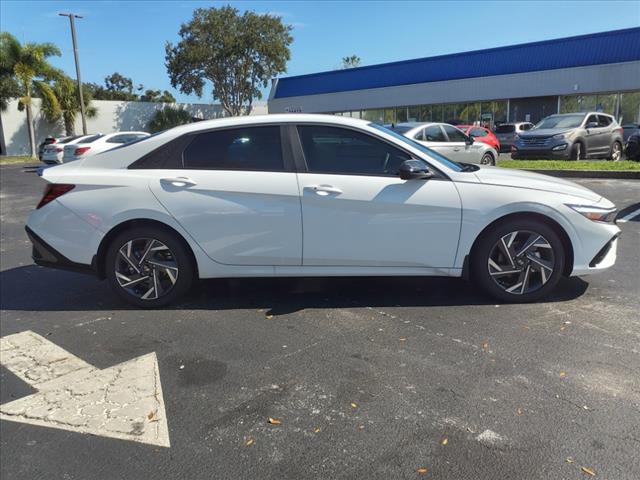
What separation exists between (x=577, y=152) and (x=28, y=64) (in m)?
29.7

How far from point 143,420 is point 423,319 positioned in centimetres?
222

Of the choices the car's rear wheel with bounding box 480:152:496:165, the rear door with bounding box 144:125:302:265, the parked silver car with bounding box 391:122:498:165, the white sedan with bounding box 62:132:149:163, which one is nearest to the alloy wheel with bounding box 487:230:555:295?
the rear door with bounding box 144:125:302:265

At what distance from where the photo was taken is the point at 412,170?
4.19 m

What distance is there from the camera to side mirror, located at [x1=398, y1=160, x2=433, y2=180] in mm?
4191

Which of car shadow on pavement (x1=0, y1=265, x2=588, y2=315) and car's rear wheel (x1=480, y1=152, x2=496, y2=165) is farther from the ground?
car's rear wheel (x1=480, y1=152, x2=496, y2=165)

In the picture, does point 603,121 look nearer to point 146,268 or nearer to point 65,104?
point 146,268

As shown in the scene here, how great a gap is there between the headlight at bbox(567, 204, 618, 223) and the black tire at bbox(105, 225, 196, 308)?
3256 mm

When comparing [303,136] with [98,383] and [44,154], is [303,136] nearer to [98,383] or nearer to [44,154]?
[98,383]

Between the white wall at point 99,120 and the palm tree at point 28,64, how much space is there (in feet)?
9.11

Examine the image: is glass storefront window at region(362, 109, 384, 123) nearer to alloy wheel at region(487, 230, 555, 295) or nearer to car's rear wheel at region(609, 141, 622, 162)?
car's rear wheel at region(609, 141, 622, 162)

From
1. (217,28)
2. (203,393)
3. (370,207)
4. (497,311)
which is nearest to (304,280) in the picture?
(370,207)

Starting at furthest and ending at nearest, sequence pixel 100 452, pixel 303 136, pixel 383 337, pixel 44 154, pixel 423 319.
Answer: pixel 44 154 → pixel 303 136 → pixel 423 319 → pixel 383 337 → pixel 100 452

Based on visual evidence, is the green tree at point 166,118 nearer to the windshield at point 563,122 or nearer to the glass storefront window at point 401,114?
the glass storefront window at point 401,114

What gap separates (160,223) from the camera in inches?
→ 175
